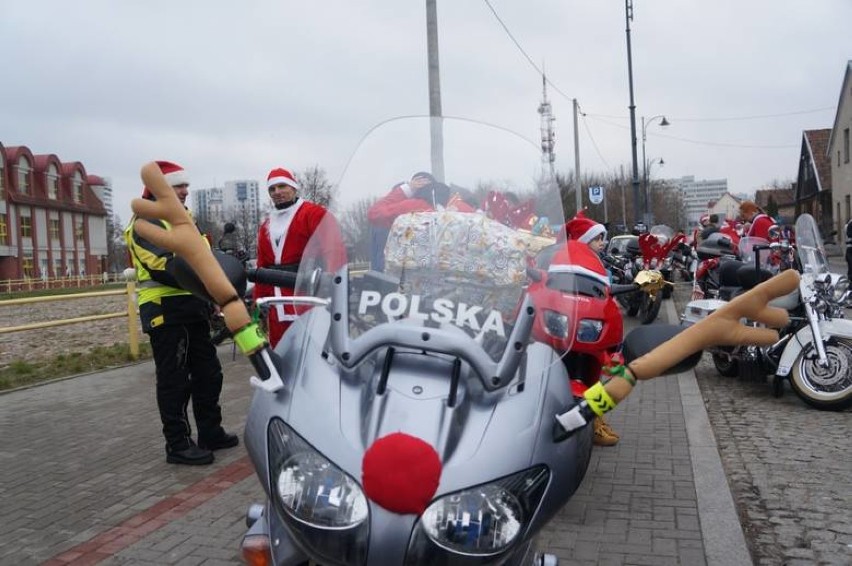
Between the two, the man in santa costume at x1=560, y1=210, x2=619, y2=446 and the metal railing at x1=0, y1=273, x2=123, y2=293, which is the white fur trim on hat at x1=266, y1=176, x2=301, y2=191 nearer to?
the man in santa costume at x1=560, y1=210, x2=619, y2=446

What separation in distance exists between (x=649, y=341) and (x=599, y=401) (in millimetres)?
348

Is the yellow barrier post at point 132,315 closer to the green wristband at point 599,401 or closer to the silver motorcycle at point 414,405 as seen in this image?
the silver motorcycle at point 414,405

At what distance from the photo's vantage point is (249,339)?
2311mm

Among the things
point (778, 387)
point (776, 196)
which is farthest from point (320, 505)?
point (776, 196)

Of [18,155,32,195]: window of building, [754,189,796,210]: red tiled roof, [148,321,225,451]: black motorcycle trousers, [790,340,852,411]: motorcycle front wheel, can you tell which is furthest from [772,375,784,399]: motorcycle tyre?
[754,189,796,210]: red tiled roof

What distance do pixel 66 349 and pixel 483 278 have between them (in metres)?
10.6

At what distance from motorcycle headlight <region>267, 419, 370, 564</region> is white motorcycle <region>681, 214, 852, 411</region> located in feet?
14.8

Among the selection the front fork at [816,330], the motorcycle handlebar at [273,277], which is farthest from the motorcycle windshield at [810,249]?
the motorcycle handlebar at [273,277]

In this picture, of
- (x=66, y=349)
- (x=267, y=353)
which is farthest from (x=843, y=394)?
(x=66, y=349)

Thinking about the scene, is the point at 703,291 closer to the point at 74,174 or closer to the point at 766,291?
the point at 766,291

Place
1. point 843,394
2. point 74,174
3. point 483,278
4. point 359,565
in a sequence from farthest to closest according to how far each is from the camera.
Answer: point 74,174
point 843,394
point 483,278
point 359,565

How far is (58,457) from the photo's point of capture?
5270 mm

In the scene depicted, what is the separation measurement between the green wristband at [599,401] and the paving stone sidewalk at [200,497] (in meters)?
1.53

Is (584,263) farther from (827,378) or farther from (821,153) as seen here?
(821,153)
